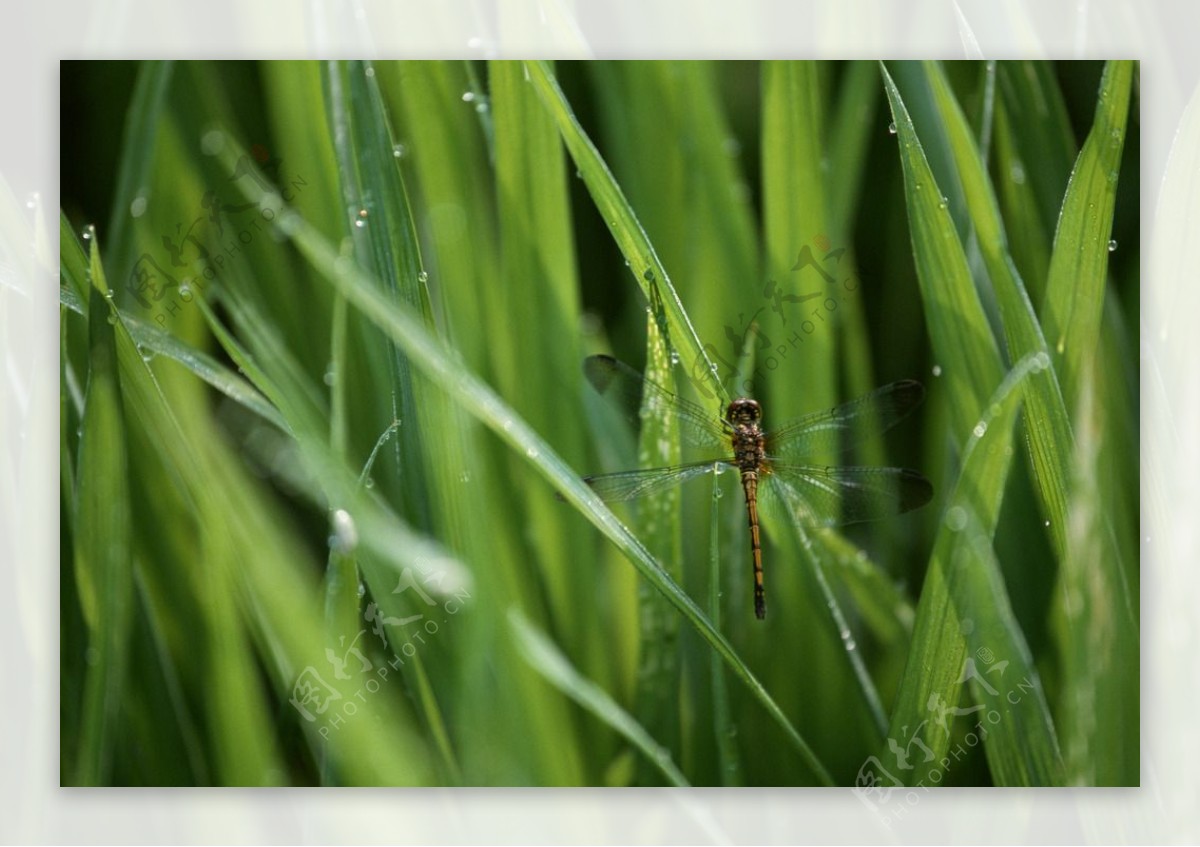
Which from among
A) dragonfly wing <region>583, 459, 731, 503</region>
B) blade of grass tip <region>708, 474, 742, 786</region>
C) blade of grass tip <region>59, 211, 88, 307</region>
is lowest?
blade of grass tip <region>708, 474, 742, 786</region>

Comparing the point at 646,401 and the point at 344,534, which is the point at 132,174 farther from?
the point at 646,401

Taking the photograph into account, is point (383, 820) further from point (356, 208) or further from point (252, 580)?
point (356, 208)

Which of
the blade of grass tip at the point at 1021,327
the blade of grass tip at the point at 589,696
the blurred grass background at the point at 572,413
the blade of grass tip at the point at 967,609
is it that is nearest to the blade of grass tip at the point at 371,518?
the blurred grass background at the point at 572,413

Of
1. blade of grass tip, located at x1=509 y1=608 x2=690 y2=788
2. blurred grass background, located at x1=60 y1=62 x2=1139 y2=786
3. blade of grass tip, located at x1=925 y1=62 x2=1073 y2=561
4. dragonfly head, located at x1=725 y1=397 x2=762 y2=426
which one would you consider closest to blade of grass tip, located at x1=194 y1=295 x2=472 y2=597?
blurred grass background, located at x1=60 y1=62 x2=1139 y2=786

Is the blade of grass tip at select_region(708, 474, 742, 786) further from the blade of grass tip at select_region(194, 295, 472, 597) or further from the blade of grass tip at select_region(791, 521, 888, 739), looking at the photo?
the blade of grass tip at select_region(194, 295, 472, 597)

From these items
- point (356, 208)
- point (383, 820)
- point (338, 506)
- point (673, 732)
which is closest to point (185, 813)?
point (383, 820)

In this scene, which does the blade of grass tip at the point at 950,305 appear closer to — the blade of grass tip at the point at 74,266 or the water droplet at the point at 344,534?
the water droplet at the point at 344,534
